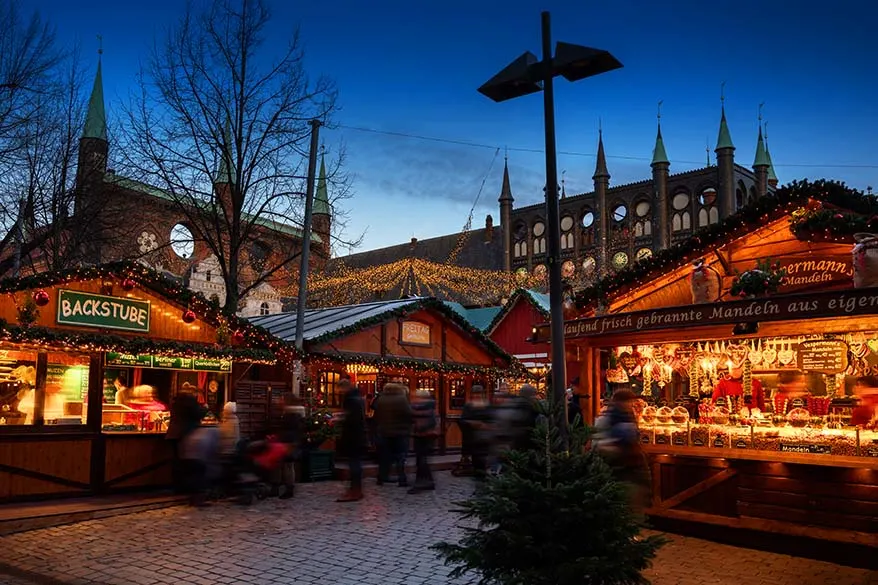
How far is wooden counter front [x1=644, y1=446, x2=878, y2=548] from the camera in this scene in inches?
303

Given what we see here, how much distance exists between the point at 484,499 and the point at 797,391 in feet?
22.8

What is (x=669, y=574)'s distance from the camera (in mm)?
7055

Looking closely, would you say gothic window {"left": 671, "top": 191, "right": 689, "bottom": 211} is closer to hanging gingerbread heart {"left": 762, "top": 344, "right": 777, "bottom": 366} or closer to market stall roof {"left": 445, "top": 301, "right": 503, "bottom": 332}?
market stall roof {"left": 445, "top": 301, "right": 503, "bottom": 332}

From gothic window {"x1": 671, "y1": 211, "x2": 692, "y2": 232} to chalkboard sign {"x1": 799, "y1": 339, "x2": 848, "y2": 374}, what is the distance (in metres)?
46.0

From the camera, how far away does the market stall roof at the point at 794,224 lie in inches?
350

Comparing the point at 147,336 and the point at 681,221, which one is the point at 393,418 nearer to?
the point at 147,336

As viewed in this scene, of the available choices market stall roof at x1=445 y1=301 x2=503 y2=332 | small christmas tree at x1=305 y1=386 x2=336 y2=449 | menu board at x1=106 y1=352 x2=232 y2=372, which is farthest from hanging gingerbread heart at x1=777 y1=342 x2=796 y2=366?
market stall roof at x1=445 y1=301 x2=503 y2=332

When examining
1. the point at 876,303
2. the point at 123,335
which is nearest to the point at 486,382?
the point at 123,335

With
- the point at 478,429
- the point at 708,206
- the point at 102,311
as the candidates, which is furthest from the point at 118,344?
the point at 708,206

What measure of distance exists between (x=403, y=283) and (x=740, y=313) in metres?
28.9

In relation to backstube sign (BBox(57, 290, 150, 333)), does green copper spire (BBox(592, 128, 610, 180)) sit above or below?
above

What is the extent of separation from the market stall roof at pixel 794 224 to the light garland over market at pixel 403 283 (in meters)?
17.8

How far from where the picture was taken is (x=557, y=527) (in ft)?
16.1

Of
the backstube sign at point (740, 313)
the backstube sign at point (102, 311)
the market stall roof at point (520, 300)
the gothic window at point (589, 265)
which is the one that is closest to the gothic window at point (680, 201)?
the gothic window at point (589, 265)
